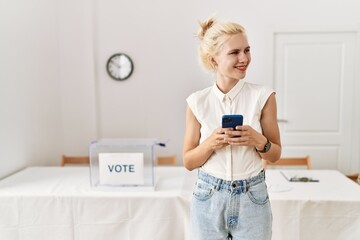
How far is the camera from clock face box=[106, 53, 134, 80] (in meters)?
3.55

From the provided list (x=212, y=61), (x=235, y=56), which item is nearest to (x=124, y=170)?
(x=212, y=61)

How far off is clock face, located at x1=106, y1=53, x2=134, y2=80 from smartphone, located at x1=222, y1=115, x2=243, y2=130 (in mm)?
2557

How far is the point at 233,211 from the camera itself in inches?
46.3

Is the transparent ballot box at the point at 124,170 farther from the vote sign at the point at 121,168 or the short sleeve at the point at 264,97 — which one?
the short sleeve at the point at 264,97

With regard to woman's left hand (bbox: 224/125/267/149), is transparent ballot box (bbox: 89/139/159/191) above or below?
below

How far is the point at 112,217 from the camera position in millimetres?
2053

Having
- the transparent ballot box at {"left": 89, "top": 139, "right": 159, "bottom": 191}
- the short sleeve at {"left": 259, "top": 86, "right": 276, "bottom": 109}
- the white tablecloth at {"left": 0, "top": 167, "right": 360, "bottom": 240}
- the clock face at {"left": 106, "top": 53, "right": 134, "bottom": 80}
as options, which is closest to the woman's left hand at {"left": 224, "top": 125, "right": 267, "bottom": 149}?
the short sleeve at {"left": 259, "top": 86, "right": 276, "bottom": 109}

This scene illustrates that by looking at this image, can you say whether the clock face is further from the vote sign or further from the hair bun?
the hair bun

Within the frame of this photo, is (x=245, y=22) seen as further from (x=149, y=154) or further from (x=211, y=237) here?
(x=211, y=237)

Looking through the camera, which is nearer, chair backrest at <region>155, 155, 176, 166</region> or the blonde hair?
the blonde hair

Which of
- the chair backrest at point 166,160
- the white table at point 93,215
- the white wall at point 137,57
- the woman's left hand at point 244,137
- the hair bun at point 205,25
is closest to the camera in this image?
the woman's left hand at point 244,137

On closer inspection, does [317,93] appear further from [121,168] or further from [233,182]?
[233,182]

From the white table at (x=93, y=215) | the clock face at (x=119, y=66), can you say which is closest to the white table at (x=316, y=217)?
the white table at (x=93, y=215)

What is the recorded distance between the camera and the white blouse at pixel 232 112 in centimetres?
121
